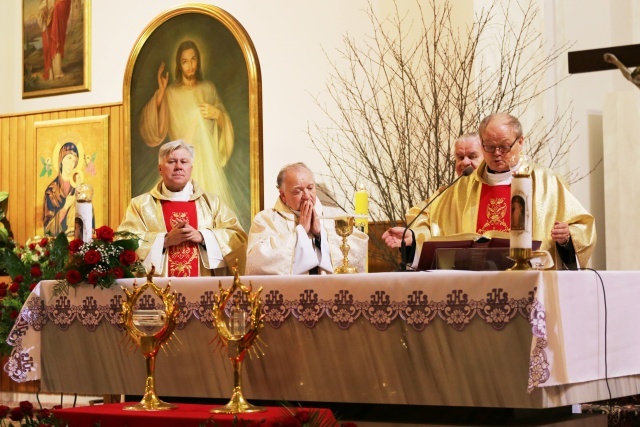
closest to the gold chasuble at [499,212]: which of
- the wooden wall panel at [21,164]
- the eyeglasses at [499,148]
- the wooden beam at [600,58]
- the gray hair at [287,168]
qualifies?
the eyeglasses at [499,148]

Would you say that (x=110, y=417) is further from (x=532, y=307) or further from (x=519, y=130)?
(x=519, y=130)

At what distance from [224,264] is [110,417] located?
115 inches

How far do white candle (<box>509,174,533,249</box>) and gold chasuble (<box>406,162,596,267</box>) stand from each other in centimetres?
96

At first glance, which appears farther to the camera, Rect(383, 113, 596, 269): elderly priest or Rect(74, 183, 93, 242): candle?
Rect(74, 183, 93, 242): candle

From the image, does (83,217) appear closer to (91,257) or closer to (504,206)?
(91,257)

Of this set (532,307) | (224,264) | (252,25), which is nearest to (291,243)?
(224,264)

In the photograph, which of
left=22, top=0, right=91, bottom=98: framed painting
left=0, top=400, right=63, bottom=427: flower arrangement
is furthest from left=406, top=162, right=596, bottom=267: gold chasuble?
left=22, top=0, right=91, bottom=98: framed painting

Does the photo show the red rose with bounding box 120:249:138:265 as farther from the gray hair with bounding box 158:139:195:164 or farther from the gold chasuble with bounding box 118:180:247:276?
the gray hair with bounding box 158:139:195:164

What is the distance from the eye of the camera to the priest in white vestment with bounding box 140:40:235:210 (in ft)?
33.2

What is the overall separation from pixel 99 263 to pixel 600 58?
10.7 feet

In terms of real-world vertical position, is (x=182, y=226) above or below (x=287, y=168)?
below

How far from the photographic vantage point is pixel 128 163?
10.7 meters

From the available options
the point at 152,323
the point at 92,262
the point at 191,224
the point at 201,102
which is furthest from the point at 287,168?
the point at 201,102

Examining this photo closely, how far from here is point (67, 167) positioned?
36.8 ft
